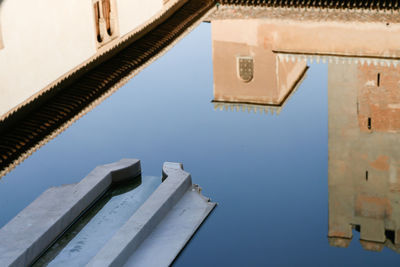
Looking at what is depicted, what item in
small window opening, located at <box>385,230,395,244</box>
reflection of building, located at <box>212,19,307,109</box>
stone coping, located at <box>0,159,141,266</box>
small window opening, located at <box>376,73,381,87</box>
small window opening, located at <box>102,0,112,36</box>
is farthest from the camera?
small window opening, located at <box>102,0,112,36</box>

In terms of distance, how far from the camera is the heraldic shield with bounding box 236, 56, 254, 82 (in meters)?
9.69

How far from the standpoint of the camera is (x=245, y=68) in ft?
32.1

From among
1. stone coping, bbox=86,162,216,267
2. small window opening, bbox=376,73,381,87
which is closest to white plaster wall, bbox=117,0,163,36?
small window opening, bbox=376,73,381,87

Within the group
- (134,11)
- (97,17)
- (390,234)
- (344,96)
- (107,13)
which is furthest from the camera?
(134,11)

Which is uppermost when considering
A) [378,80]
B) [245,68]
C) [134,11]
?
[134,11]

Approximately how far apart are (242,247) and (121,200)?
3.75ft

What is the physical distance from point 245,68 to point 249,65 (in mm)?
119

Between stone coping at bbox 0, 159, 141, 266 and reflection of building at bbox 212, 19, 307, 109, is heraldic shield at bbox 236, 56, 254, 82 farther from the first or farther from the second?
stone coping at bbox 0, 159, 141, 266

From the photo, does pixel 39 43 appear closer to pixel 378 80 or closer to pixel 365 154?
pixel 378 80

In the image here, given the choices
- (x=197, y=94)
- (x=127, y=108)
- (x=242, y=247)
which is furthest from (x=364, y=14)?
(x=242, y=247)

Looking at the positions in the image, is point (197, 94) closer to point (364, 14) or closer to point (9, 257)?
point (364, 14)

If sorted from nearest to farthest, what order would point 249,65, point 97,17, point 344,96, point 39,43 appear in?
1. point 344,96
2. point 39,43
3. point 249,65
4. point 97,17

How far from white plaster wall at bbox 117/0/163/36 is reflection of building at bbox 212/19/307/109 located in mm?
848

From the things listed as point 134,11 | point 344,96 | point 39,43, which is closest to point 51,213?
point 344,96
